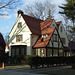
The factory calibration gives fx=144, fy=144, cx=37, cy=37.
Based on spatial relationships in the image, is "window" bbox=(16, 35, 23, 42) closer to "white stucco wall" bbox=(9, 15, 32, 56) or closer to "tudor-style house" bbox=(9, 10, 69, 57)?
"tudor-style house" bbox=(9, 10, 69, 57)

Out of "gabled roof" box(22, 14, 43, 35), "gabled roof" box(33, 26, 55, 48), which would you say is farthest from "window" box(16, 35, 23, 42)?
"gabled roof" box(33, 26, 55, 48)

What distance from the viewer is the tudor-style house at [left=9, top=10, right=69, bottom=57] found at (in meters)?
29.0

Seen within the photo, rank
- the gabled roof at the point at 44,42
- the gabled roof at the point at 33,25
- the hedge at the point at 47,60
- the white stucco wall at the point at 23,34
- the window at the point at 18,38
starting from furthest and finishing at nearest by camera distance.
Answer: the window at the point at 18,38 < the gabled roof at the point at 33,25 < the white stucco wall at the point at 23,34 < the gabled roof at the point at 44,42 < the hedge at the point at 47,60

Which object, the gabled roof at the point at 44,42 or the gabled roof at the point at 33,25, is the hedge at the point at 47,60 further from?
the gabled roof at the point at 33,25

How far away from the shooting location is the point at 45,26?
32.9 metres

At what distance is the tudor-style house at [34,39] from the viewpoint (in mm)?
29047

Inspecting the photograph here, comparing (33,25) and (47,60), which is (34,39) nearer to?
→ (33,25)

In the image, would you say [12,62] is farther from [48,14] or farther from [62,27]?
[48,14]

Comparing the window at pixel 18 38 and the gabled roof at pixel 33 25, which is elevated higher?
the gabled roof at pixel 33 25

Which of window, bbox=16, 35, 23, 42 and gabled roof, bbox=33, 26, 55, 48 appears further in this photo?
window, bbox=16, 35, 23, 42

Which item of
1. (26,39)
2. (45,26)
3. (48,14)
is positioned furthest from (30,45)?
(48,14)

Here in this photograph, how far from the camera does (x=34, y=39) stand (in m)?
30.7

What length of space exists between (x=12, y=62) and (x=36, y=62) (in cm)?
1014

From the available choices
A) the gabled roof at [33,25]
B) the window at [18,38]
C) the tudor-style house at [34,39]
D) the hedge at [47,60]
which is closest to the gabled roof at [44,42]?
the tudor-style house at [34,39]
